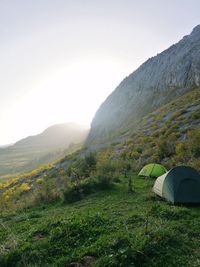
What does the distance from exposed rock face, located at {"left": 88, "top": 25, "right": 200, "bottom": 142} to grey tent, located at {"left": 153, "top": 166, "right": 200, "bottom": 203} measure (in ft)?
138

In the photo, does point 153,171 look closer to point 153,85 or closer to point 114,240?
point 114,240

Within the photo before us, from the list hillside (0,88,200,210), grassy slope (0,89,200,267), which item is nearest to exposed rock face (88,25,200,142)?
hillside (0,88,200,210)

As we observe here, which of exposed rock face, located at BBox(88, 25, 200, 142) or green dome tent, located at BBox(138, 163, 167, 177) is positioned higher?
exposed rock face, located at BBox(88, 25, 200, 142)

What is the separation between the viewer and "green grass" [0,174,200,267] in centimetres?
883

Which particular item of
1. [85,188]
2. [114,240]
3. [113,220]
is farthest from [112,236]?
[85,188]

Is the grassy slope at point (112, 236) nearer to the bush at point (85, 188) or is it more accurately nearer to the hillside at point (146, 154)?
the bush at point (85, 188)

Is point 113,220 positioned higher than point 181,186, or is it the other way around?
point 181,186

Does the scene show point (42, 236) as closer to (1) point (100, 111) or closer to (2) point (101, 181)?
(2) point (101, 181)

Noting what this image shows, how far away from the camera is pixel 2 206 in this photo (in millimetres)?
25797

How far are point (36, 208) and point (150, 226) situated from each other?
11251 mm

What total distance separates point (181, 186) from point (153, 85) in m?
56.5

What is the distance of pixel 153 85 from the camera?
69.8m

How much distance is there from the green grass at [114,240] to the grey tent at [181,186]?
2.60 ft

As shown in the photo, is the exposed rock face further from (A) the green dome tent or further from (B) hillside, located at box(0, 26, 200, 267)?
(A) the green dome tent
